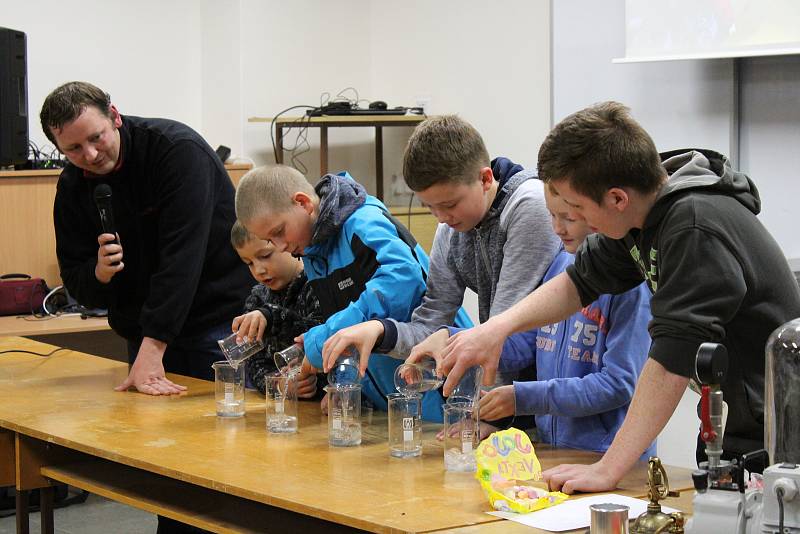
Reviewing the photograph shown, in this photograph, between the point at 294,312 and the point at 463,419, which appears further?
the point at 294,312

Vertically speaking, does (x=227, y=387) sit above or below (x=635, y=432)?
below

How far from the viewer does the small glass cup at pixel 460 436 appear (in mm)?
2037

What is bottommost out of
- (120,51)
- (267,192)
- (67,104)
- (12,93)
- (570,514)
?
(570,514)

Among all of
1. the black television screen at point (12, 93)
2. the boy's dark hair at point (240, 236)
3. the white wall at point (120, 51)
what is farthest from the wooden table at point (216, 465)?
the white wall at point (120, 51)

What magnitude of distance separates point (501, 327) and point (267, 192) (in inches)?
32.3

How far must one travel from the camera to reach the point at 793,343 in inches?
57.2

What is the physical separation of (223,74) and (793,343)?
208 inches

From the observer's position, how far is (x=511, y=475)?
1851 mm

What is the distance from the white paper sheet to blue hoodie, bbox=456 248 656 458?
363 mm

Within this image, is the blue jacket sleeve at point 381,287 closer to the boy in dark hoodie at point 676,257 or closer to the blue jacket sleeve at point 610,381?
the blue jacket sleeve at point 610,381

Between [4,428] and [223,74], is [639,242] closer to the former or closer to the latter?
[4,428]

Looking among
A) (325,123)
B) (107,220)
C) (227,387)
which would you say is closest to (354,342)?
(227,387)

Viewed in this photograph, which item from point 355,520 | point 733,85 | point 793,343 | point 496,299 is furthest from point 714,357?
point 733,85

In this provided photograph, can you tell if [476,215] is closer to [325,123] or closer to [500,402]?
[500,402]
